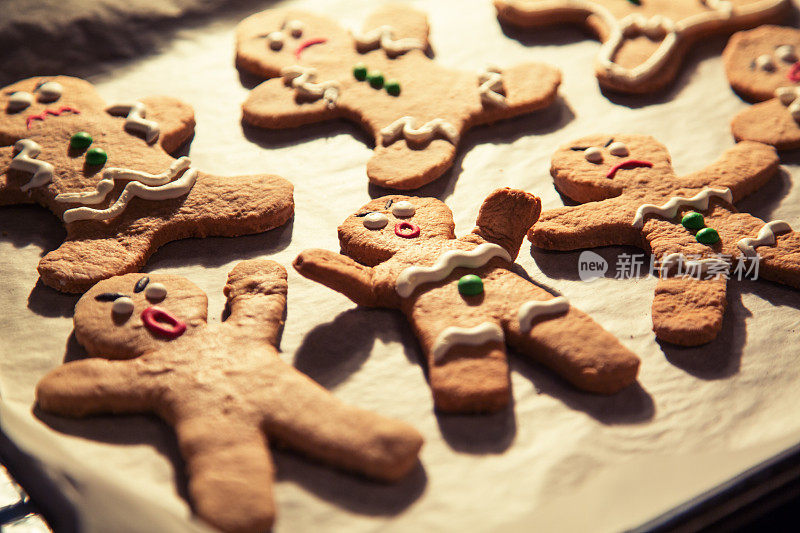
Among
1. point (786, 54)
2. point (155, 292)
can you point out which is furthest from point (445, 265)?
point (786, 54)

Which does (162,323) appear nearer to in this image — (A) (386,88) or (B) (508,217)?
(B) (508,217)

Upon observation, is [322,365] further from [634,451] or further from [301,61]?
[301,61]

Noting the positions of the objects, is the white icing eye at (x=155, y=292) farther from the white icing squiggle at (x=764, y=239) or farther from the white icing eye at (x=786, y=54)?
the white icing eye at (x=786, y=54)

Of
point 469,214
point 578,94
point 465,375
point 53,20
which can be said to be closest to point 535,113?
point 578,94

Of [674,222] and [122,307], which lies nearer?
[122,307]

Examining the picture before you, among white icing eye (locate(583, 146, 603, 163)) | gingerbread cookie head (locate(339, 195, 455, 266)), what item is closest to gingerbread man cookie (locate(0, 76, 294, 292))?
gingerbread cookie head (locate(339, 195, 455, 266))

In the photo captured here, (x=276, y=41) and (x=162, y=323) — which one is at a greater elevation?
(x=276, y=41)
